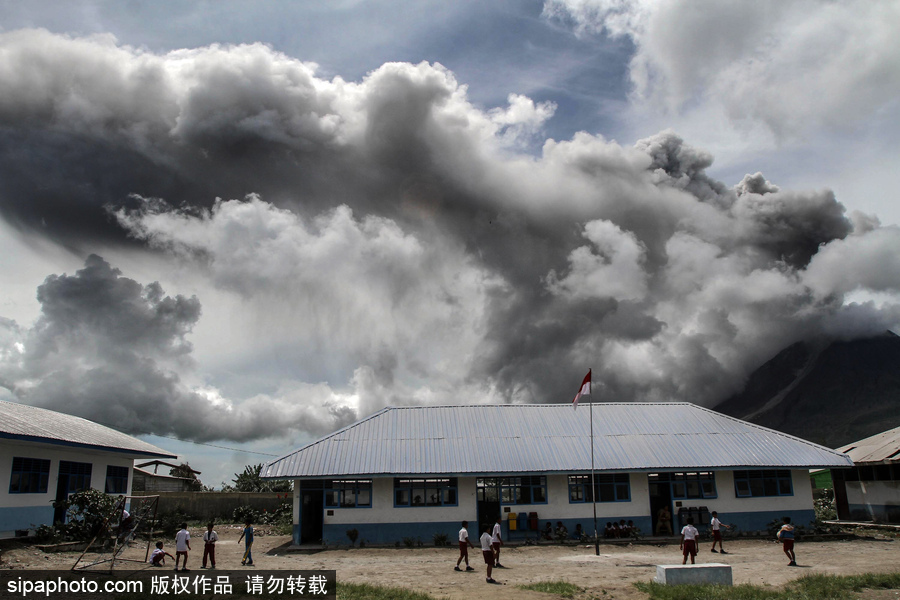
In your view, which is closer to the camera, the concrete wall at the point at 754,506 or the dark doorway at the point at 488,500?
the dark doorway at the point at 488,500

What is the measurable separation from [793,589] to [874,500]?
66.0 feet

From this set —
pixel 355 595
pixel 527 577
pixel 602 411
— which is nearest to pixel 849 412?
pixel 602 411

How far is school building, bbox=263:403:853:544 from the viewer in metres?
26.4

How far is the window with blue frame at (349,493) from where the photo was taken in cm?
2647

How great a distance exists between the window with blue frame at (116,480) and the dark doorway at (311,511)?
9353mm

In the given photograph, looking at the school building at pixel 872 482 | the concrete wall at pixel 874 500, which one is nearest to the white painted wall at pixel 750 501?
the school building at pixel 872 482

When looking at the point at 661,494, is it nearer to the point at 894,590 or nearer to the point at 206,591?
the point at 894,590

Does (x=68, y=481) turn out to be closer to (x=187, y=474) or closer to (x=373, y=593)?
(x=373, y=593)

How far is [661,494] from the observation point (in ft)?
93.5

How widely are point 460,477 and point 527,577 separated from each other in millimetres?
9363

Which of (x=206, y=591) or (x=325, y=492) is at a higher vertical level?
(x=325, y=492)

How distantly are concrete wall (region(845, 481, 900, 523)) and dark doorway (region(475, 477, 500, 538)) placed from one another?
18.4 m

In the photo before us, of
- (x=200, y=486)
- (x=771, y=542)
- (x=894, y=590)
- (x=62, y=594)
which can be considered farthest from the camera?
(x=200, y=486)

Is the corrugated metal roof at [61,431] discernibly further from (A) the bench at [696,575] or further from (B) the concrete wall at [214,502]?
(A) the bench at [696,575]
